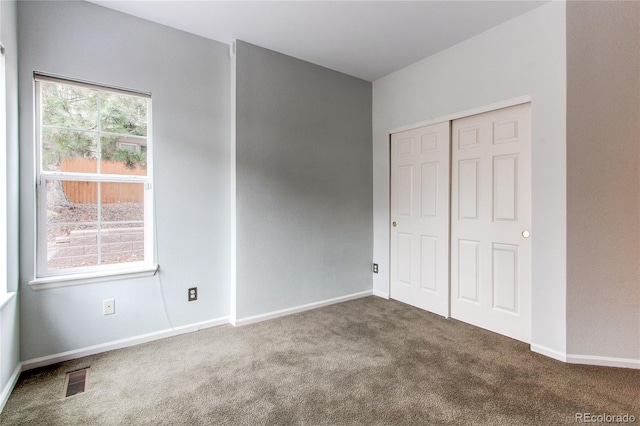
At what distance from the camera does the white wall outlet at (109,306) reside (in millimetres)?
2439

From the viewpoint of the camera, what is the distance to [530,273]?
2553 millimetres

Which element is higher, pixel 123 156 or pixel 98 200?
pixel 123 156

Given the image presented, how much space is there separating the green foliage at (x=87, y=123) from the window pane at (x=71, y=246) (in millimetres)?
459

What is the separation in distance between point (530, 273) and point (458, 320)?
32.7 inches

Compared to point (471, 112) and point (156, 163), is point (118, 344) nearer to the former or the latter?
point (156, 163)

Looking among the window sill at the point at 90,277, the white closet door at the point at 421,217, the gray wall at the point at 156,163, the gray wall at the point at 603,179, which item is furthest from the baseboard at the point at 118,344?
the gray wall at the point at 603,179

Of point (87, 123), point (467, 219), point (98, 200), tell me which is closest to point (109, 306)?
point (98, 200)

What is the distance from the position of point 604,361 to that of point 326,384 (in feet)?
6.38

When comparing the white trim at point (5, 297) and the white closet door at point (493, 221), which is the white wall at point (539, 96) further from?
the white trim at point (5, 297)

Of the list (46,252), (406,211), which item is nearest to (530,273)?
(406,211)

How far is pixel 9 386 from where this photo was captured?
1.91m

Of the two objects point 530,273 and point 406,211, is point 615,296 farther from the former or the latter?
point 406,211

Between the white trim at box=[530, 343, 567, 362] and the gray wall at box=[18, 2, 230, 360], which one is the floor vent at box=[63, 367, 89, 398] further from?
the white trim at box=[530, 343, 567, 362]

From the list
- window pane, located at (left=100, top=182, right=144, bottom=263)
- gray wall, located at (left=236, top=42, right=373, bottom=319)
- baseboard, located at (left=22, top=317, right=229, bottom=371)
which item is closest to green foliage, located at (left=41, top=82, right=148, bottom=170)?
window pane, located at (left=100, top=182, right=144, bottom=263)
